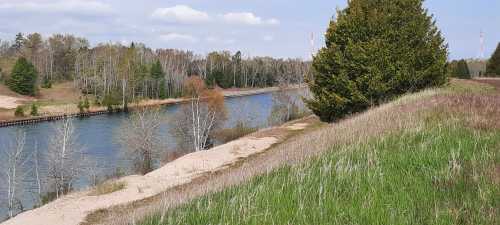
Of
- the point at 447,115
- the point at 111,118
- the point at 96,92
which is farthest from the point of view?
the point at 96,92

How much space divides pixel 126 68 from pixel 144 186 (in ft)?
341

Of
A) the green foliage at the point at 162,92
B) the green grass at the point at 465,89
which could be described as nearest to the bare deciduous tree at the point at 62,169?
the green grass at the point at 465,89

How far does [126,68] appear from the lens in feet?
407

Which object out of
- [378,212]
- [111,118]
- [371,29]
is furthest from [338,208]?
[111,118]

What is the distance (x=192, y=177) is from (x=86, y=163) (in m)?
24.6

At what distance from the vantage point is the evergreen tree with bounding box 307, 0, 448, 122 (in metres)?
24.9

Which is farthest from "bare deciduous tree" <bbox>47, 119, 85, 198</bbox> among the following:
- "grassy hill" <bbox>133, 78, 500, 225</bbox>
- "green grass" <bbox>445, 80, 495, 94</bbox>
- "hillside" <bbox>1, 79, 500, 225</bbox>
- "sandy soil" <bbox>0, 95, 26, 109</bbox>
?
"sandy soil" <bbox>0, 95, 26, 109</bbox>

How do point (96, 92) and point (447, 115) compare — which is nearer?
point (447, 115)

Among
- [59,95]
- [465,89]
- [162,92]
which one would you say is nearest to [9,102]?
[59,95]

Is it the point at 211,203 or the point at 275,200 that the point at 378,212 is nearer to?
the point at 275,200

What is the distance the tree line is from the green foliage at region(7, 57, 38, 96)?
9555mm

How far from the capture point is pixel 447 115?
10195mm

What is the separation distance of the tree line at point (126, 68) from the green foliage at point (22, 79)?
9.55m

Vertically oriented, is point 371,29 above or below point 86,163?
above
